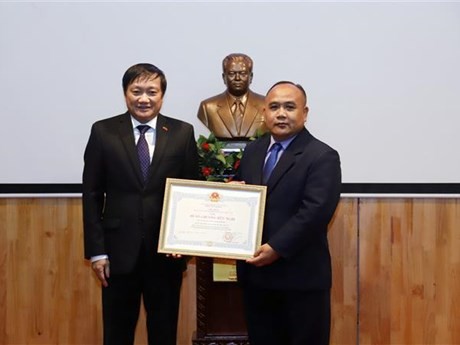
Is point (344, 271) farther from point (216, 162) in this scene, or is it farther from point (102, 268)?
point (102, 268)

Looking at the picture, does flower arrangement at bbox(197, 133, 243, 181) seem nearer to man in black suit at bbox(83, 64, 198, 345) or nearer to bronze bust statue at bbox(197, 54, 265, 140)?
bronze bust statue at bbox(197, 54, 265, 140)

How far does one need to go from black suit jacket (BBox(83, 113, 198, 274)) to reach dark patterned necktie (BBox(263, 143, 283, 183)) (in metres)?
0.37

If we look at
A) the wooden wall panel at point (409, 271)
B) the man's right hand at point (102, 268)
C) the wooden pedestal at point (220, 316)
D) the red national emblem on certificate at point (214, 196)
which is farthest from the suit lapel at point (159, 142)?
the wooden wall panel at point (409, 271)

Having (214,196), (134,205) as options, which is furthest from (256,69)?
(134,205)

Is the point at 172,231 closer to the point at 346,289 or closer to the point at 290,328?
the point at 290,328

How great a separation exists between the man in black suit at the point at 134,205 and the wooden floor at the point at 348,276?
1.09 meters

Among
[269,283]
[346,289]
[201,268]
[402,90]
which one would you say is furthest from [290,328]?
[402,90]

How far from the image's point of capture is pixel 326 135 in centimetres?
335

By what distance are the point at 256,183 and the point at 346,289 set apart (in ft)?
5.11

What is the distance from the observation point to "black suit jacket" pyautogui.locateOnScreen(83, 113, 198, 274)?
7.18 ft

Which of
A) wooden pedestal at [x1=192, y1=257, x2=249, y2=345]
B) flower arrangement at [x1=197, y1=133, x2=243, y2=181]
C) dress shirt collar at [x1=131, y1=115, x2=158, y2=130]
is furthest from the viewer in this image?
wooden pedestal at [x1=192, y1=257, x2=249, y2=345]

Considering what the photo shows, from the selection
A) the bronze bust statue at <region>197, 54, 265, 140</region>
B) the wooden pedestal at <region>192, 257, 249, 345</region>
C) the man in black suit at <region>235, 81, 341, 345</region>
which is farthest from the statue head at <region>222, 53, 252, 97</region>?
the wooden pedestal at <region>192, 257, 249, 345</region>

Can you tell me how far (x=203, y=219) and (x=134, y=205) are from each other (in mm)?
283

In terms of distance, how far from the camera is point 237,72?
9.47ft
